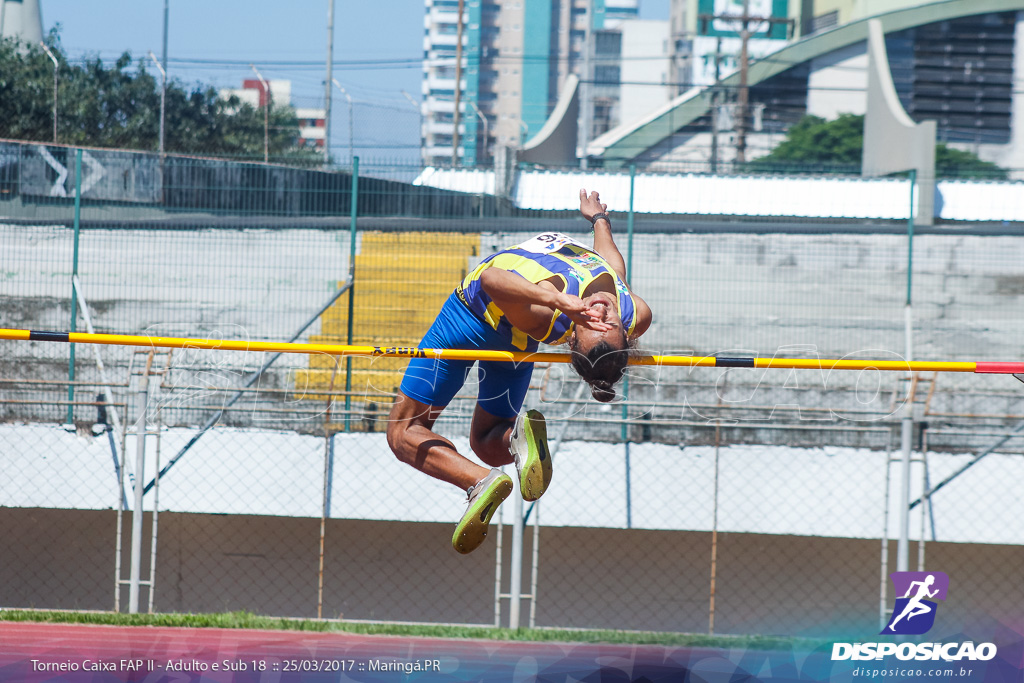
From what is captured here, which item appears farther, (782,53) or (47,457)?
(782,53)

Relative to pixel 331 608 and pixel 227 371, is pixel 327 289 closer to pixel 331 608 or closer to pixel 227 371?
pixel 227 371

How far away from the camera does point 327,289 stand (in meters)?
8.54

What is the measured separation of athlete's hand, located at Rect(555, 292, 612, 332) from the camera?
12.5ft

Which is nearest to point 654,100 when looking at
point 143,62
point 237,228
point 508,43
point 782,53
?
point 782,53

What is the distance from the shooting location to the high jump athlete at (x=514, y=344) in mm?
3906

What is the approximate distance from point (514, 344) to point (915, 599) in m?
2.75

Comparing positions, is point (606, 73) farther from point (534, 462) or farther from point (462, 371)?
point (534, 462)

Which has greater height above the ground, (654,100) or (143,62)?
(654,100)

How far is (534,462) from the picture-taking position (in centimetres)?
407

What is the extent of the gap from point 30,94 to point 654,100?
33.0 metres

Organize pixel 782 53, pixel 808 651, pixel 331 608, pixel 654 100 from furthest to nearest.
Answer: pixel 654 100, pixel 782 53, pixel 331 608, pixel 808 651

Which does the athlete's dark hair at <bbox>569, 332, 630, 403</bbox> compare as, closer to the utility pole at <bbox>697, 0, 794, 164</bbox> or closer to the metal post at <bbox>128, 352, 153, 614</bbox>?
the metal post at <bbox>128, 352, 153, 614</bbox>

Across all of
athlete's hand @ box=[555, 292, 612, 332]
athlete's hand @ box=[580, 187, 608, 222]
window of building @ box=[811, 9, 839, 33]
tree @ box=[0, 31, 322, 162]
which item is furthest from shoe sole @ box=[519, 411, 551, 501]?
window of building @ box=[811, 9, 839, 33]

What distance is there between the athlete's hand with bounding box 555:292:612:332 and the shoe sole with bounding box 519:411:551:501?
1.63 feet
